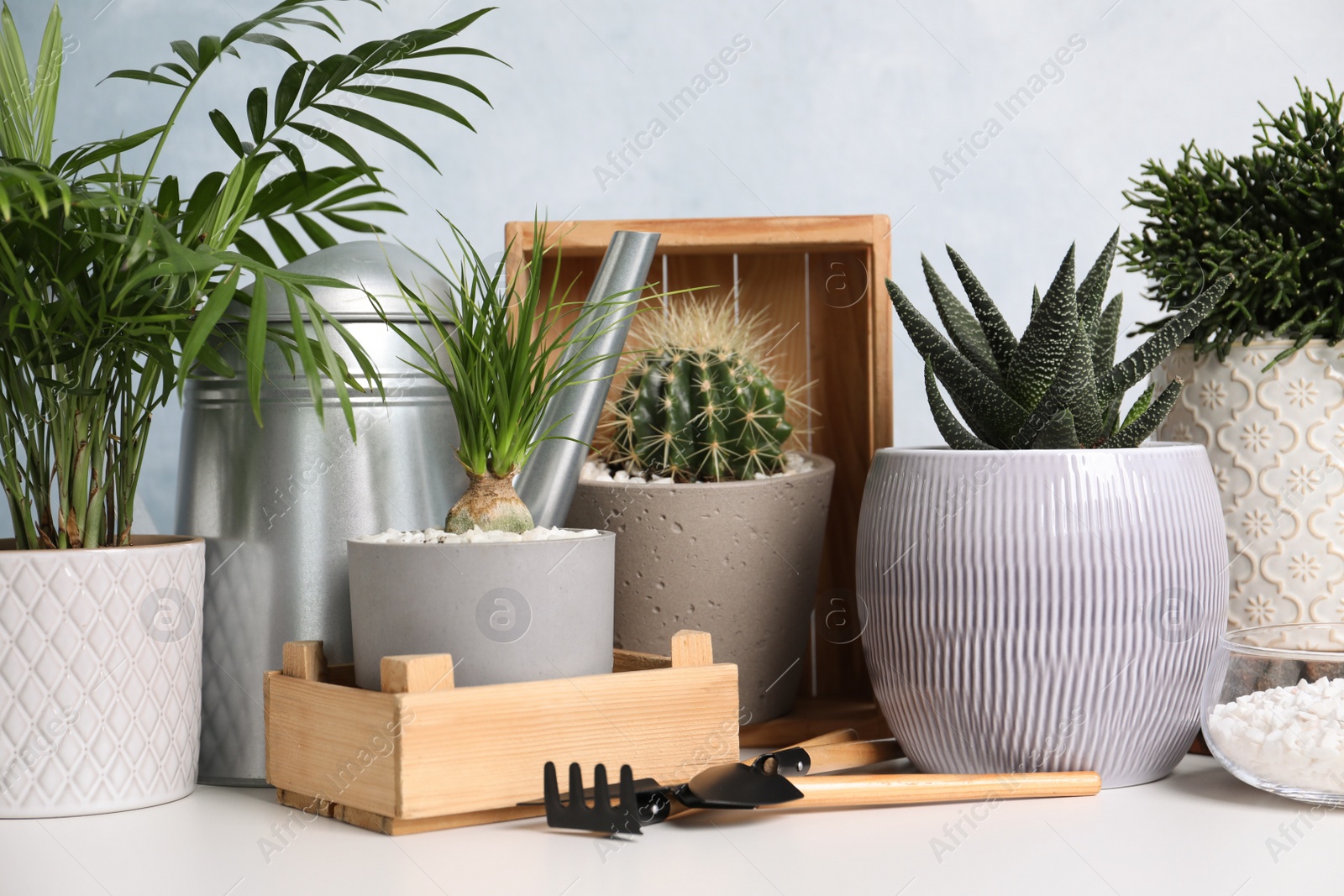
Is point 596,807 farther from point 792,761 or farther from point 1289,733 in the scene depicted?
point 1289,733

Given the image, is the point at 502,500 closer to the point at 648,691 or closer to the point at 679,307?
the point at 648,691

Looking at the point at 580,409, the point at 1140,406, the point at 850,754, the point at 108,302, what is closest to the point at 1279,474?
the point at 1140,406

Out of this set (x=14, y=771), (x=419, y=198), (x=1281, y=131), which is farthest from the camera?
(x=419, y=198)

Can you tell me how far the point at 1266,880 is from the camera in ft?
1.70

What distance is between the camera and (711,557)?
2.58 ft

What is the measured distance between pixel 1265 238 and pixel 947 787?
0.41 metres

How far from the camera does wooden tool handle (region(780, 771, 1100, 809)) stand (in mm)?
626

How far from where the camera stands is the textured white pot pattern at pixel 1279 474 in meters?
0.71

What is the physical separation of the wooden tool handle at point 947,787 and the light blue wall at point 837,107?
0.56 metres

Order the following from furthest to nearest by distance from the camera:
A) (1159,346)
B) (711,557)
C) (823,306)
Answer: (823,306)
(711,557)
(1159,346)

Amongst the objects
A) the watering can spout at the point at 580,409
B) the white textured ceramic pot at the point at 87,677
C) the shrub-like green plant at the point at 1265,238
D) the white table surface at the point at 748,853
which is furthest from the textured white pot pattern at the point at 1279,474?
the white textured ceramic pot at the point at 87,677

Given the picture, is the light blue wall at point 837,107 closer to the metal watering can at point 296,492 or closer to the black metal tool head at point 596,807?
the metal watering can at point 296,492

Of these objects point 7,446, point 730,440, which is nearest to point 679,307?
point 730,440

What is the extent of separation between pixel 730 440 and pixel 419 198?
47 centimetres
